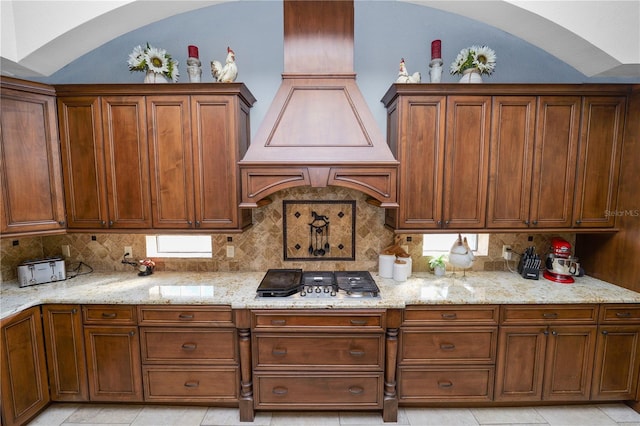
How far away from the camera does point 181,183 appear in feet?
7.59

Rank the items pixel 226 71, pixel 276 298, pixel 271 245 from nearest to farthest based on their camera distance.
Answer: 1. pixel 276 298
2. pixel 226 71
3. pixel 271 245

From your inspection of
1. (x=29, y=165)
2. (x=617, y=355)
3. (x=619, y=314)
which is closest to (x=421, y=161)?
(x=619, y=314)

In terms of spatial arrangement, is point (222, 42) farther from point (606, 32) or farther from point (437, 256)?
point (606, 32)

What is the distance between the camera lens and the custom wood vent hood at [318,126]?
6.85 ft

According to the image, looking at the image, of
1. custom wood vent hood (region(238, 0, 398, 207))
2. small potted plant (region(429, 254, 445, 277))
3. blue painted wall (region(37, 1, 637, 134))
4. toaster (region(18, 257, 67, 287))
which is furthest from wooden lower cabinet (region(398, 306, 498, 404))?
toaster (region(18, 257, 67, 287))

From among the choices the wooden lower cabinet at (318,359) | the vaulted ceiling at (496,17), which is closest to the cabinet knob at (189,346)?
the wooden lower cabinet at (318,359)

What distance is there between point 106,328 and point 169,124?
1.69 meters

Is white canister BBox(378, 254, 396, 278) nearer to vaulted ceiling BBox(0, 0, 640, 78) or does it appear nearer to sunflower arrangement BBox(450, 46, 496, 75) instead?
sunflower arrangement BBox(450, 46, 496, 75)

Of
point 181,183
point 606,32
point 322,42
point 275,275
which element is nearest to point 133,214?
point 181,183

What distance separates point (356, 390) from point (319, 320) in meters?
0.63

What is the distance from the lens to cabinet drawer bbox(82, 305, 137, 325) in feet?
7.00

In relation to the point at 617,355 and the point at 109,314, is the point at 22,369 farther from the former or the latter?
the point at 617,355

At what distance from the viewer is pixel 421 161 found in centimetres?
230

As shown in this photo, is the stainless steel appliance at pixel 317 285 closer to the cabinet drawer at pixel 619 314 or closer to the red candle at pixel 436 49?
the cabinet drawer at pixel 619 314
